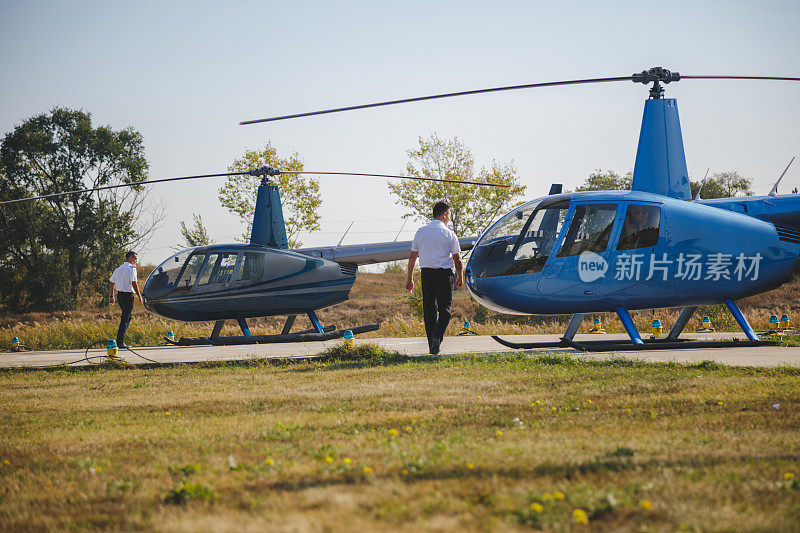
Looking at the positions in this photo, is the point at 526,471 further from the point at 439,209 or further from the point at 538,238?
the point at 538,238

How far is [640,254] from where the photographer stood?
996 cm

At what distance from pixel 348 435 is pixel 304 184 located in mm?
35119

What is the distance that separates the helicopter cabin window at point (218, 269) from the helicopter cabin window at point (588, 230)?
26.5 ft

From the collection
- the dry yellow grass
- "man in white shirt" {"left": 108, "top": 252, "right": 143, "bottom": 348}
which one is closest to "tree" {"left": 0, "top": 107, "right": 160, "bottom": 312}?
the dry yellow grass

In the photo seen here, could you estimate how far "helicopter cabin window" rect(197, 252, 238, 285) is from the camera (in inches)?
588

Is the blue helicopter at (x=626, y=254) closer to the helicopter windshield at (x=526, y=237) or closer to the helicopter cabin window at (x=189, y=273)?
the helicopter windshield at (x=526, y=237)

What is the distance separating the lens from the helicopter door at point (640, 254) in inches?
392

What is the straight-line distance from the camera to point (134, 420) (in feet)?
17.6

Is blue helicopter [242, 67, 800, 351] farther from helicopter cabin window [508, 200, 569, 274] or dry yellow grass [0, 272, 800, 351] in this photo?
dry yellow grass [0, 272, 800, 351]

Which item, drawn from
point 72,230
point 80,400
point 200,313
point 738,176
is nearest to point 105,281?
point 72,230

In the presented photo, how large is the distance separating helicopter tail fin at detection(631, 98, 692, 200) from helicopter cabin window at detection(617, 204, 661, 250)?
862 mm

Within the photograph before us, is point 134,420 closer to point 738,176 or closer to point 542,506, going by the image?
point 542,506

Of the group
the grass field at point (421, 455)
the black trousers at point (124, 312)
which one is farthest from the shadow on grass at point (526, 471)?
the black trousers at point (124, 312)

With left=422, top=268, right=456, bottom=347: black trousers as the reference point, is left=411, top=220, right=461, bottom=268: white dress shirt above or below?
above
